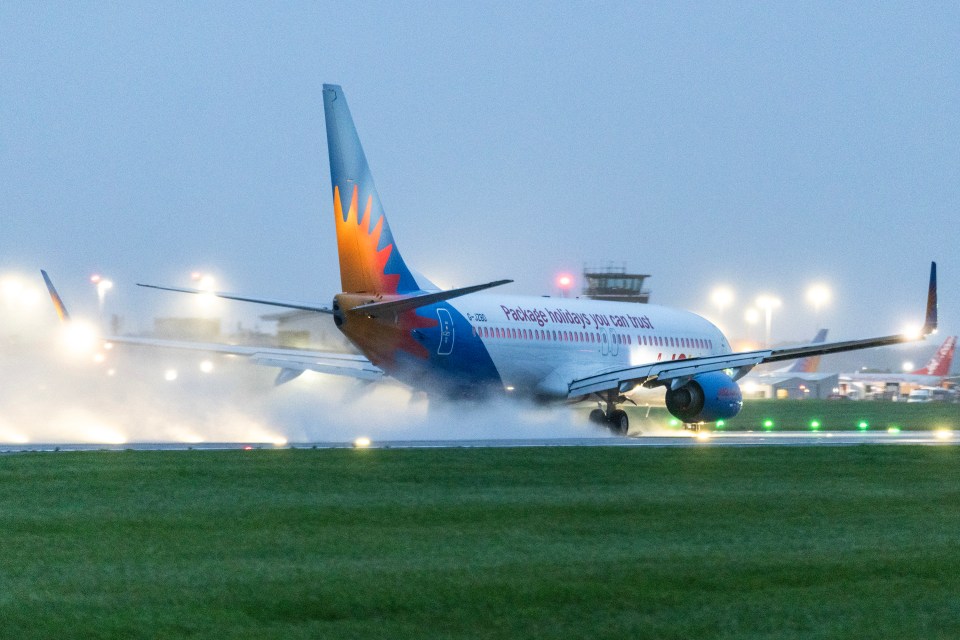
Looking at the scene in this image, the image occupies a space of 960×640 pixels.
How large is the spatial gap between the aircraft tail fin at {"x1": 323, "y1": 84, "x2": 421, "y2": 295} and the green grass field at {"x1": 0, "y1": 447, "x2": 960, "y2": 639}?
31.7 ft

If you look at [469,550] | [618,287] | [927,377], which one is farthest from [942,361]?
[469,550]

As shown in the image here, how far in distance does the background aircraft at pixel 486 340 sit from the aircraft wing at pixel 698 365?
4 cm

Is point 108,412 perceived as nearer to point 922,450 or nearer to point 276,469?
point 276,469

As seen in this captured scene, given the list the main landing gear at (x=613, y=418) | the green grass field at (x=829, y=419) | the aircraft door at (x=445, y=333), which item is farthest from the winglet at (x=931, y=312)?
the aircraft door at (x=445, y=333)

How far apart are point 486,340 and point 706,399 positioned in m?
6.10

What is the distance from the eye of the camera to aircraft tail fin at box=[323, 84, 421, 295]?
33.1 m

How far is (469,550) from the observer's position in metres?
14.0

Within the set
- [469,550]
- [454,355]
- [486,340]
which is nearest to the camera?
[469,550]

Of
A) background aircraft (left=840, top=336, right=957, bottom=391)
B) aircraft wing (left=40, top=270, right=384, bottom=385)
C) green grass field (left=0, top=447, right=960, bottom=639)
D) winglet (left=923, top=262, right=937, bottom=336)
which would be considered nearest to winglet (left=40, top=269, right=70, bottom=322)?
aircraft wing (left=40, top=270, right=384, bottom=385)

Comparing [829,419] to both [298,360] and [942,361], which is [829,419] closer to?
[298,360]

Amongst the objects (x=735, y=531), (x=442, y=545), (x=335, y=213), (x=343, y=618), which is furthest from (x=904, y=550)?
(x=335, y=213)

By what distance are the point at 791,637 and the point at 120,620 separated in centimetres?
471

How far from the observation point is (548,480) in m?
21.7

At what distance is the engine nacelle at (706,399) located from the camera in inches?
1490
